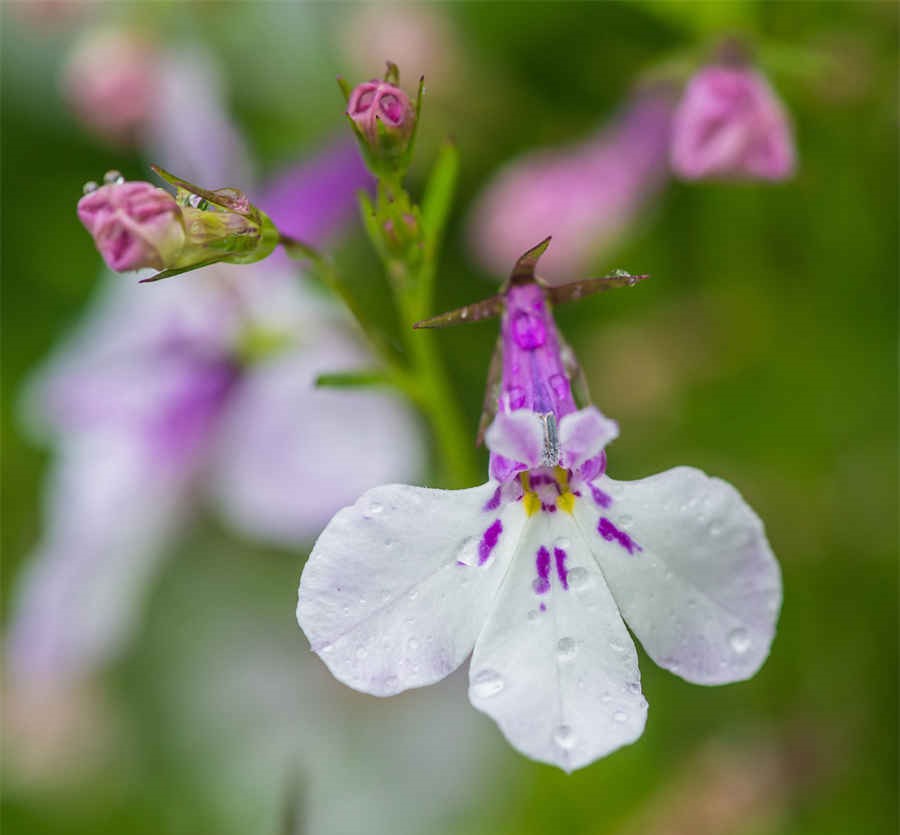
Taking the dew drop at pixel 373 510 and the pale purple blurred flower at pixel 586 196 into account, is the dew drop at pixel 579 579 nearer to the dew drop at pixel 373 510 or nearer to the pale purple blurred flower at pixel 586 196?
the dew drop at pixel 373 510

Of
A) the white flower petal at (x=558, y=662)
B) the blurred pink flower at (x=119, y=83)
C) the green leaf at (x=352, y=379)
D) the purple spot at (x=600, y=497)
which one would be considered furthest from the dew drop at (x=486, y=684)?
the blurred pink flower at (x=119, y=83)

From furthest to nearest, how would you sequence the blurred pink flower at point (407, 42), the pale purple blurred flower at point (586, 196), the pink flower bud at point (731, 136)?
the blurred pink flower at point (407, 42)
the pale purple blurred flower at point (586, 196)
the pink flower bud at point (731, 136)

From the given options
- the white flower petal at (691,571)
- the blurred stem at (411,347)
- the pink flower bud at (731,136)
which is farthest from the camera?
the pink flower bud at (731,136)

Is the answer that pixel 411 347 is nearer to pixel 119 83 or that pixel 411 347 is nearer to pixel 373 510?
pixel 373 510

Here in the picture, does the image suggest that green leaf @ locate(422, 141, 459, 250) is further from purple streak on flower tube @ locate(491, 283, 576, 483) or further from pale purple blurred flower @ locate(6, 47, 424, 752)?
pale purple blurred flower @ locate(6, 47, 424, 752)

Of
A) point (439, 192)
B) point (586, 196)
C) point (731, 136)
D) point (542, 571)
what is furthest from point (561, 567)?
Result: point (586, 196)

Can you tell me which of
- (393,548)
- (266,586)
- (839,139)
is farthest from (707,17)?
(266,586)

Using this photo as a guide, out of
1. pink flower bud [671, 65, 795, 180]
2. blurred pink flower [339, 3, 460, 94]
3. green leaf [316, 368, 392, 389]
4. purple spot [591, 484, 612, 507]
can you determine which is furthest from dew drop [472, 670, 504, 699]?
blurred pink flower [339, 3, 460, 94]

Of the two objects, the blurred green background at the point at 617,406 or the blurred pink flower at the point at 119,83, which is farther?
the blurred pink flower at the point at 119,83
